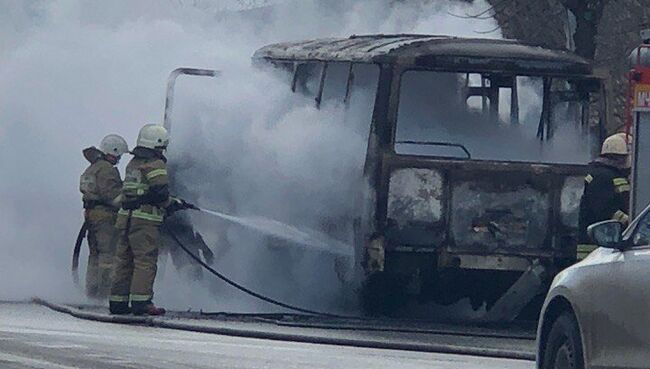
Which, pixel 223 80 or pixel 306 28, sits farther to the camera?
pixel 306 28

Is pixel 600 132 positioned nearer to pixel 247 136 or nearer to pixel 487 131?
pixel 487 131

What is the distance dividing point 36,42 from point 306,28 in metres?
3.91

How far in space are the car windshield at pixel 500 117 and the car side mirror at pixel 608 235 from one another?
783 centimetres

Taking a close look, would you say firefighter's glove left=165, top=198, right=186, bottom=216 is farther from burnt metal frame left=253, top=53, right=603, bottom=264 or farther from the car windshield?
the car windshield

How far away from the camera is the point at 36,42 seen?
24.1 m

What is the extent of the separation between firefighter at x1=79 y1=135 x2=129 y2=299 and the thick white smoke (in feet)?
1.85

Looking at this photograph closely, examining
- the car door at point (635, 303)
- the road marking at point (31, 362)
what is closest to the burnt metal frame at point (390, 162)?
the road marking at point (31, 362)

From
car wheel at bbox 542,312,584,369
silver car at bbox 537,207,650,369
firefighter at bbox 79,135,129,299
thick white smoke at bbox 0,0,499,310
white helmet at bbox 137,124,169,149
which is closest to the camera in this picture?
silver car at bbox 537,207,650,369

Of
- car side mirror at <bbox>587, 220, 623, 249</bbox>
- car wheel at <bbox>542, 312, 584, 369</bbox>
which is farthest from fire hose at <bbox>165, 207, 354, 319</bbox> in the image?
car side mirror at <bbox>587, 220, 623, 249</bbox>

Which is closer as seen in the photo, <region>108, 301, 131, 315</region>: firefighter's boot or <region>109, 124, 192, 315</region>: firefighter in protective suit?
<region>109, 124, 192, 315</region>: firefighter in protective suit

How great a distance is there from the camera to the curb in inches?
601

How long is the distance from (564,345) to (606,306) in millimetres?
699

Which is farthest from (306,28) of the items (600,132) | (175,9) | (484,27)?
(600,132)

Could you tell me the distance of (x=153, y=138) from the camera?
18125mm
